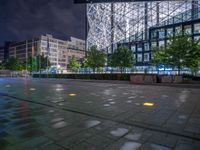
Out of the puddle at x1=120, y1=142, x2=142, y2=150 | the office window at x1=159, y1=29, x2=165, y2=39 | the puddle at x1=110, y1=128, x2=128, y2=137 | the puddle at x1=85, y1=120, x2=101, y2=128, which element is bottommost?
the puddle at x1=120, y1=142, x2=142, y2=150

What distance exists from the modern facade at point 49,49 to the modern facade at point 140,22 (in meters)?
58.1

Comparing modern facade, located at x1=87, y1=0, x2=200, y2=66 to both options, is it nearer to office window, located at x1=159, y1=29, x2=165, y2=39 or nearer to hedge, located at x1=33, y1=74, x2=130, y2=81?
office window, located at x1=159, y1=29, x2=165, y2=39

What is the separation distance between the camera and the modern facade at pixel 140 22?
5778 centimetres

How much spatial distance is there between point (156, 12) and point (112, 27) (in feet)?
55.7

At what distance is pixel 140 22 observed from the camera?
6425 cm

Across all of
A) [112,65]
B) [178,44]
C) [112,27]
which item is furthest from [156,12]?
[178,44]

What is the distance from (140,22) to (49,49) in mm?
73103

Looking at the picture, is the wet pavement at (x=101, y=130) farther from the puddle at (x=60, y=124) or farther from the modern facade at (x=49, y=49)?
the modern facade at (x=49, y=49)

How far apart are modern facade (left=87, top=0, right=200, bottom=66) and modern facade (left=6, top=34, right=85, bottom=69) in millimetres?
58120

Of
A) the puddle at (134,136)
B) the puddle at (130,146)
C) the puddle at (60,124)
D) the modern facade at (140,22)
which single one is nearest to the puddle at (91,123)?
the puddle at (60,124)

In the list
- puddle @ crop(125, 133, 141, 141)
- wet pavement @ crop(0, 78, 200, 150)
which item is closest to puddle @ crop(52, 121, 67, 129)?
wet pavement @ crop(0, 78, 200, 150)

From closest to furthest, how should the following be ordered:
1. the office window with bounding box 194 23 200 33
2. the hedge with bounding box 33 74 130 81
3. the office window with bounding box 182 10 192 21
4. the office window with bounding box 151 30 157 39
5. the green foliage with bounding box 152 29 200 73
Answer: the green foliage with bounding box 152 29 200 73 < the hedge with bounding box 33 74 130 81 < the office window with bounding box 194 23 200 33 < the office window with bounding box 182 10 192 21 < the office window with bounding box 151 30 157 39

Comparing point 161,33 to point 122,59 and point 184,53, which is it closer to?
point 122,59

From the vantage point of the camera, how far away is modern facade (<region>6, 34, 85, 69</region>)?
115062mm
